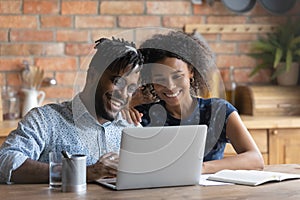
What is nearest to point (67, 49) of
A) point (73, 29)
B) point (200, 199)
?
point (73, 29)

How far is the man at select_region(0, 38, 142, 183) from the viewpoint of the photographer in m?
2.01

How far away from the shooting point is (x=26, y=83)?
3592mm

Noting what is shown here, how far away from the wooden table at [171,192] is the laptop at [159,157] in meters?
0.03

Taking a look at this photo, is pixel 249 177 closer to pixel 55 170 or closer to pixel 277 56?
pixel 55 170

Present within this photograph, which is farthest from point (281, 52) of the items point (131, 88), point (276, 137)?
point (131, 88)

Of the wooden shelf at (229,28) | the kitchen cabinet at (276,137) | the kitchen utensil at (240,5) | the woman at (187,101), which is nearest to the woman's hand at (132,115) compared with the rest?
the woman at (187,101)

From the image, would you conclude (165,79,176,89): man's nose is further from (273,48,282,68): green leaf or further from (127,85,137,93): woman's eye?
(273,48,282,68): green leaf

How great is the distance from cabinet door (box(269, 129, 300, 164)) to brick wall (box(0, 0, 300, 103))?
0.60 meters

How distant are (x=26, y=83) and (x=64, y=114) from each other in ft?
4.68

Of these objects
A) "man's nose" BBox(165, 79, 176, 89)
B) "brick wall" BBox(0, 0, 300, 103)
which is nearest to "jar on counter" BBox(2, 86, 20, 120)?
"brick wall" BBox(0, 0, 300, 103)

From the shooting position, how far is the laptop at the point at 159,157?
1.86 metres

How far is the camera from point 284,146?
11.5ft

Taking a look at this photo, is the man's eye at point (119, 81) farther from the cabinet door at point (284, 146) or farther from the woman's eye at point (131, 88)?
the cabinet door at point (284, 146)

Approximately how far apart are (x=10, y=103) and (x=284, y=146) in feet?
5.31
